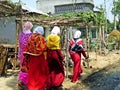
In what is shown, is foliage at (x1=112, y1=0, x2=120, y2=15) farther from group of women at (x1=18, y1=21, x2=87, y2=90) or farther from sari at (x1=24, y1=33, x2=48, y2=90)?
sari at (x1=24, y1=33, x2=48, y2=90)

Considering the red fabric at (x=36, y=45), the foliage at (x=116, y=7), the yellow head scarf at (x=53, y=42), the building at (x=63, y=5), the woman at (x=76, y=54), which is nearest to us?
the red fabric at (x=36, y=45)

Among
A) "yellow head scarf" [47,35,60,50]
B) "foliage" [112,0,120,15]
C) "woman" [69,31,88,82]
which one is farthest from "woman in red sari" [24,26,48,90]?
"foliage" [112,0,120,15]

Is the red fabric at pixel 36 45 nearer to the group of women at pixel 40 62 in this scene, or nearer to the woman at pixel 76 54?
the group of women at pixel 40 62

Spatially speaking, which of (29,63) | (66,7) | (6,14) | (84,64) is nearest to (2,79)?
(6,14)

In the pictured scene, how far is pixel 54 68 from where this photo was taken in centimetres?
905

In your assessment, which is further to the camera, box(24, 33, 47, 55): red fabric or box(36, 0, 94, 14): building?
box(36, 0, 94, 14): building

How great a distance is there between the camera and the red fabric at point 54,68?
351 inches

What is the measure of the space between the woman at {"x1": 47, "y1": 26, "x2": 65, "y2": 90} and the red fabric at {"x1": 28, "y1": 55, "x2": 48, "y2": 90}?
87cm

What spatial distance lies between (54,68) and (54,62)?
21cm

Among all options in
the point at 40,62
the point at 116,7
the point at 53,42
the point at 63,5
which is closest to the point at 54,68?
the point at 53,42

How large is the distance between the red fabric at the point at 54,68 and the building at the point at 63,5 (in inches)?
1024

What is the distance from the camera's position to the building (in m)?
36.3

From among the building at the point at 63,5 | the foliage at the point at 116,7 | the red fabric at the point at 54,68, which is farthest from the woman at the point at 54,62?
the foliage at the point at 116,7

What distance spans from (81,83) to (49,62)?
8.25 ft
